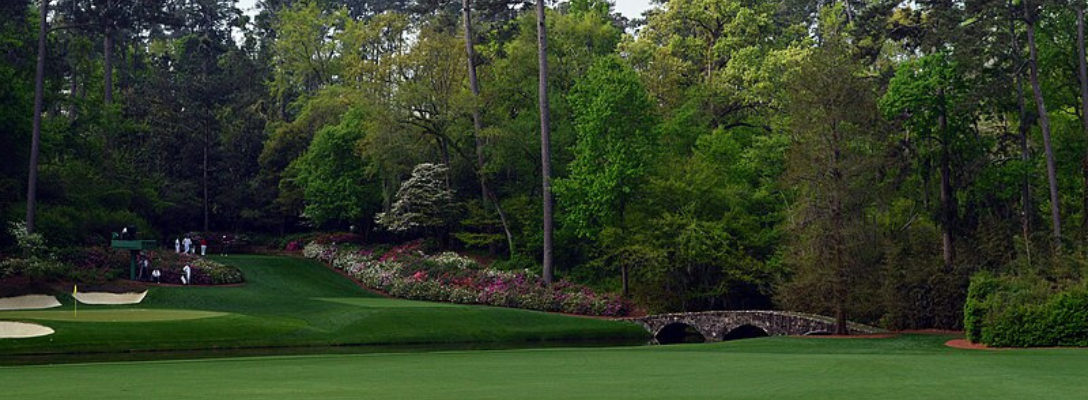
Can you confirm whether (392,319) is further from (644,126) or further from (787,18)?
(787,18)

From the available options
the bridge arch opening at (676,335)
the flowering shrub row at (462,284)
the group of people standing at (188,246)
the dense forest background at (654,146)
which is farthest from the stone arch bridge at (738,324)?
the group of people standing at (188,246)

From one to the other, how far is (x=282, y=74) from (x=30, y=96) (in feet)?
101

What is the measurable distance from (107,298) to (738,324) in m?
25.3

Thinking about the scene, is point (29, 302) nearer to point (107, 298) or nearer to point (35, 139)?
point (107, 298)

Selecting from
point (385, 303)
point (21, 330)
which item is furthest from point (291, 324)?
point (21, 330)

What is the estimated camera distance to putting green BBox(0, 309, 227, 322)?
3316cm

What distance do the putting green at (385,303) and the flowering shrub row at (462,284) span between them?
6.84 feet

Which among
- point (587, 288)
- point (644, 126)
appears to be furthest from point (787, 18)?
point (587, 288)

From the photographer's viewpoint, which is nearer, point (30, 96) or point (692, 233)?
point (692, 233)

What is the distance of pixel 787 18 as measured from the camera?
248 feet

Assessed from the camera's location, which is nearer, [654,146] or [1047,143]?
[1047,143]

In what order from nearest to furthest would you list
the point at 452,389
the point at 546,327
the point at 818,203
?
the point at 452,389
the point at 818,203
the point at 546,327

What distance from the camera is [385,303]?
43938mm

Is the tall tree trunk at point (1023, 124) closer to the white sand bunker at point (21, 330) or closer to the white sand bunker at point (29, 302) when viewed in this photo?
the white sand bunker at point (21, 330)
